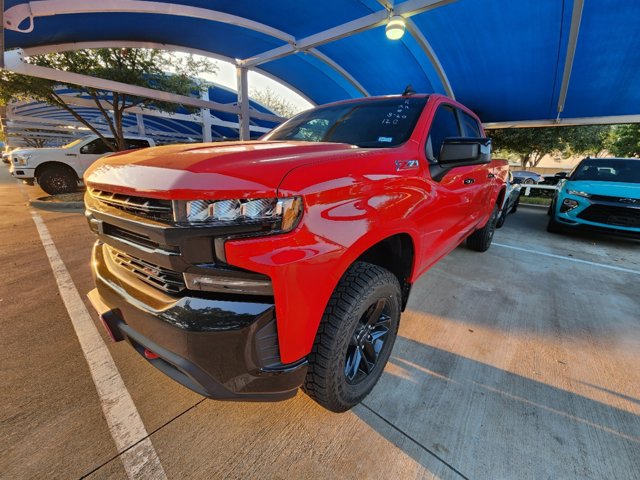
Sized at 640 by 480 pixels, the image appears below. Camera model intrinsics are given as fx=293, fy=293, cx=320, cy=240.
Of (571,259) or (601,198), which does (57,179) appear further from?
(601,198)

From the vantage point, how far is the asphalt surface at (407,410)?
1415 millimetres

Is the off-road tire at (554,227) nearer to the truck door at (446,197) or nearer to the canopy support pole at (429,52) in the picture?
the canopy support pole at (429,52)

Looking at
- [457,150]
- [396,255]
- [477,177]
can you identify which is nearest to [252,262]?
[396,255]

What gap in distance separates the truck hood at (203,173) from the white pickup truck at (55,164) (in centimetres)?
969

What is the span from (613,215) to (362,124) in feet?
17.5

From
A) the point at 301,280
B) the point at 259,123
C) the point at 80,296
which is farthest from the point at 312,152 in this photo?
the point at 259,123

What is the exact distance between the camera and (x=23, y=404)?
168 cm

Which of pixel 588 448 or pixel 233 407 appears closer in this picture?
pixel 588 448

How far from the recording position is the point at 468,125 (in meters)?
3.43

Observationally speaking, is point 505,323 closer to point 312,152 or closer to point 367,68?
point 312,152

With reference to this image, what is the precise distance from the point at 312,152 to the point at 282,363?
1.01 meters

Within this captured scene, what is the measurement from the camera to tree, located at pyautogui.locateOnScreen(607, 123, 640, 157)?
17.9m

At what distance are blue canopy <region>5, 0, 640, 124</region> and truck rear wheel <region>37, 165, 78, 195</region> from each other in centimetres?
338

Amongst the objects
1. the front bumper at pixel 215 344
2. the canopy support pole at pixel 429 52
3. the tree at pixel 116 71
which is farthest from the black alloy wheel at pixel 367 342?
the tree at pixel 116 71
